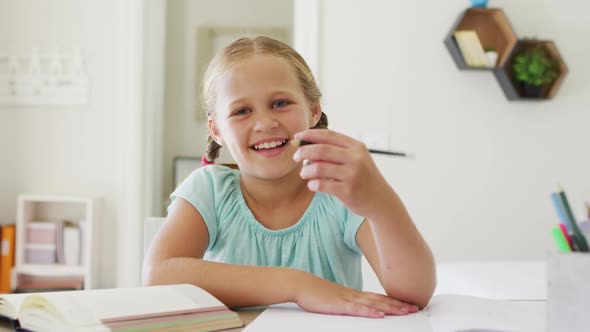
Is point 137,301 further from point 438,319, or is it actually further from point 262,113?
point 262,113

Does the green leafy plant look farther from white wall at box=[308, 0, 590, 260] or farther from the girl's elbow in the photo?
the girl's elbow

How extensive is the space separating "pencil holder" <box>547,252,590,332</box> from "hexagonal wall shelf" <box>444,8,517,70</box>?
238cm

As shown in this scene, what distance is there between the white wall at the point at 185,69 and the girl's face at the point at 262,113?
117 inches

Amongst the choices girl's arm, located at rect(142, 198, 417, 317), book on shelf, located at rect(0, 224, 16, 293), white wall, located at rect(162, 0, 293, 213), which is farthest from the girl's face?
white wall, located at rect(162, 0, 293, 213)

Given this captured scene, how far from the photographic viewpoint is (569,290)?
0.58 m

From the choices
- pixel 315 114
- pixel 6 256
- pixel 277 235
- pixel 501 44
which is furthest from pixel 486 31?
pixel 6 256

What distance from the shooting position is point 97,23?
Result: 10.7ft

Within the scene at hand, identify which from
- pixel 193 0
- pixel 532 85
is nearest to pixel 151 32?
pixel 193 0

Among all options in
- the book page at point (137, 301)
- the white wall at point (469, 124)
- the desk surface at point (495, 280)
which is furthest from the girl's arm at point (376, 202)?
the white wall at point (469, 124)

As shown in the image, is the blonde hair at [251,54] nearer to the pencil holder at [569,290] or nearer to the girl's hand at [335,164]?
the girl's hand at [335,164]

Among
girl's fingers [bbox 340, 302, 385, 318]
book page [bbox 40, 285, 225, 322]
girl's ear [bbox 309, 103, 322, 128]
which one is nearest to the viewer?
book page [bbox 40, 285, 225, 322]

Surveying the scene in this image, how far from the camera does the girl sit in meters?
0.87

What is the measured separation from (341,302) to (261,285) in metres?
0.12

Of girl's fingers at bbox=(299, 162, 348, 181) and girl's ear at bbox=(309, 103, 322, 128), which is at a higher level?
girl's ear at bbox=(309, 103, 322, 128)
